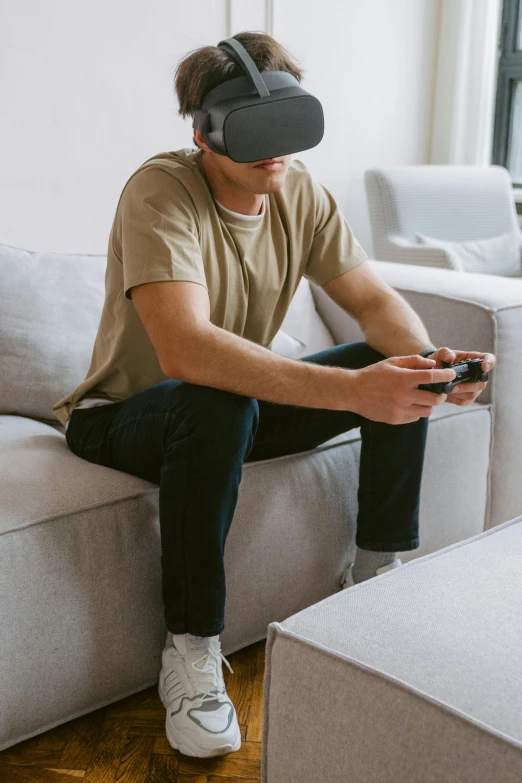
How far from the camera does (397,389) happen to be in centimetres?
121

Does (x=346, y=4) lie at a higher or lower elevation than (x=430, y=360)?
higher

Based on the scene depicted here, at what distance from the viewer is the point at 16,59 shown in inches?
81.8

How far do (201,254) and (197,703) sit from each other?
70 centimetres

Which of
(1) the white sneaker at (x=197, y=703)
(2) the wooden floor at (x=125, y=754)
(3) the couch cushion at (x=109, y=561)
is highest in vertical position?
(3) the couch cushion at (x=109, y=561)

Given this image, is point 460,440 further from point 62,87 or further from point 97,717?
point 62,87

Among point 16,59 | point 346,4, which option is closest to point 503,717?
point 16,59

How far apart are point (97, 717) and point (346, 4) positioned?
2.57 metres

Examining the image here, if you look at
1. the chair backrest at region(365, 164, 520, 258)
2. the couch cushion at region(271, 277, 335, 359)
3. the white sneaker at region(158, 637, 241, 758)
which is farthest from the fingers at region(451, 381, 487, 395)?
the chair backrest at region(365, 164, 520, 258)

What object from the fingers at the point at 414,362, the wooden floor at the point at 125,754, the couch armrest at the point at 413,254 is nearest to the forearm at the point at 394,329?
the fingers at the point at 414,362

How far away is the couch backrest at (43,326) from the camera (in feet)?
5.46

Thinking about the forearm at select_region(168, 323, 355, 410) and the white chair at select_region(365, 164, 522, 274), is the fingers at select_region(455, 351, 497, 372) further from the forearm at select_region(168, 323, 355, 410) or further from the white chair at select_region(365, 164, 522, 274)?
the white chair at select_region(365, 164, 522, 274)

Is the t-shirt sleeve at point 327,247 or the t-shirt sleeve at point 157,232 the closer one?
the t-shirt sleeve at point 157,232

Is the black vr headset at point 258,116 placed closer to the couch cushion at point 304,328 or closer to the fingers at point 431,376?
the fingers at point 431,376

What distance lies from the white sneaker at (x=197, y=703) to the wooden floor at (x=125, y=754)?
3 centimetres
